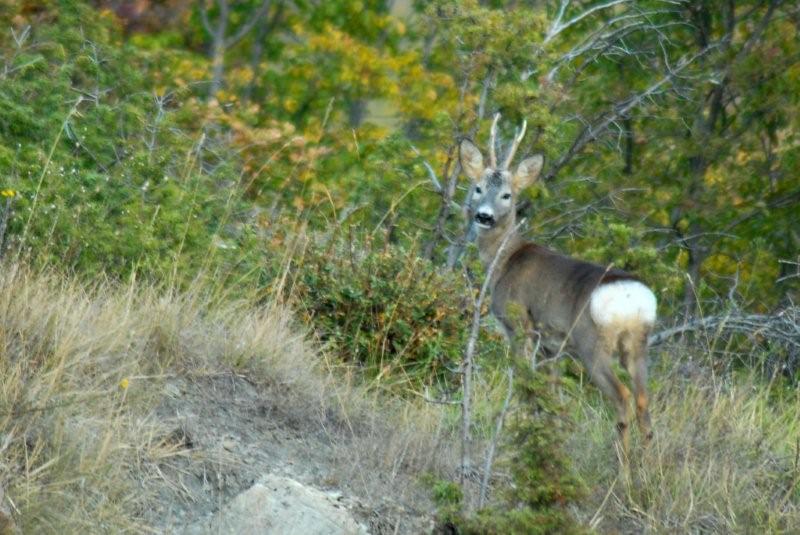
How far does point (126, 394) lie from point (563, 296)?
3.20 metres

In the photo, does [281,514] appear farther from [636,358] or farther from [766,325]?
[766,325]

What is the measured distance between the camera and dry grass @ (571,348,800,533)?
686 cm

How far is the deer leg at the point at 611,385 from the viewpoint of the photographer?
7898 millimetres

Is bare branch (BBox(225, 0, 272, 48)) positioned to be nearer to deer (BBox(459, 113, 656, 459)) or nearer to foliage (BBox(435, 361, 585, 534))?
deer (BBox(459, 113, 656, 459))

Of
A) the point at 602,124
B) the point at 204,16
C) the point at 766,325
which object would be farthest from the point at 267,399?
the point at 204,16

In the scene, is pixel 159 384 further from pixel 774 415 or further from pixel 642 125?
pixel 642 125

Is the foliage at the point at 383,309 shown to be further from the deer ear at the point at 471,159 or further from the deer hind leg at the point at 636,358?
the deer ear at the point at 471,159

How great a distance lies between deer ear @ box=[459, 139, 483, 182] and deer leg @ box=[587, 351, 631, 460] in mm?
2709

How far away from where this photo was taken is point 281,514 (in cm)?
625

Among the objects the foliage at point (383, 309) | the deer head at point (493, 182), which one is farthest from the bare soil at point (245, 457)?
the deer head at point (493, 182)

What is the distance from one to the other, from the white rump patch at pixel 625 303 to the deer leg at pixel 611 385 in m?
0.21

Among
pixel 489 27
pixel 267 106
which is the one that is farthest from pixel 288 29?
pixel 489 27

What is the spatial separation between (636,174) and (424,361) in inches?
269

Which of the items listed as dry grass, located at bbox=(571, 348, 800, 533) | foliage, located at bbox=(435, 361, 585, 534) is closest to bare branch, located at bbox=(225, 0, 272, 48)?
dry grass, located at bbox=(571, 348, 800, 533)
